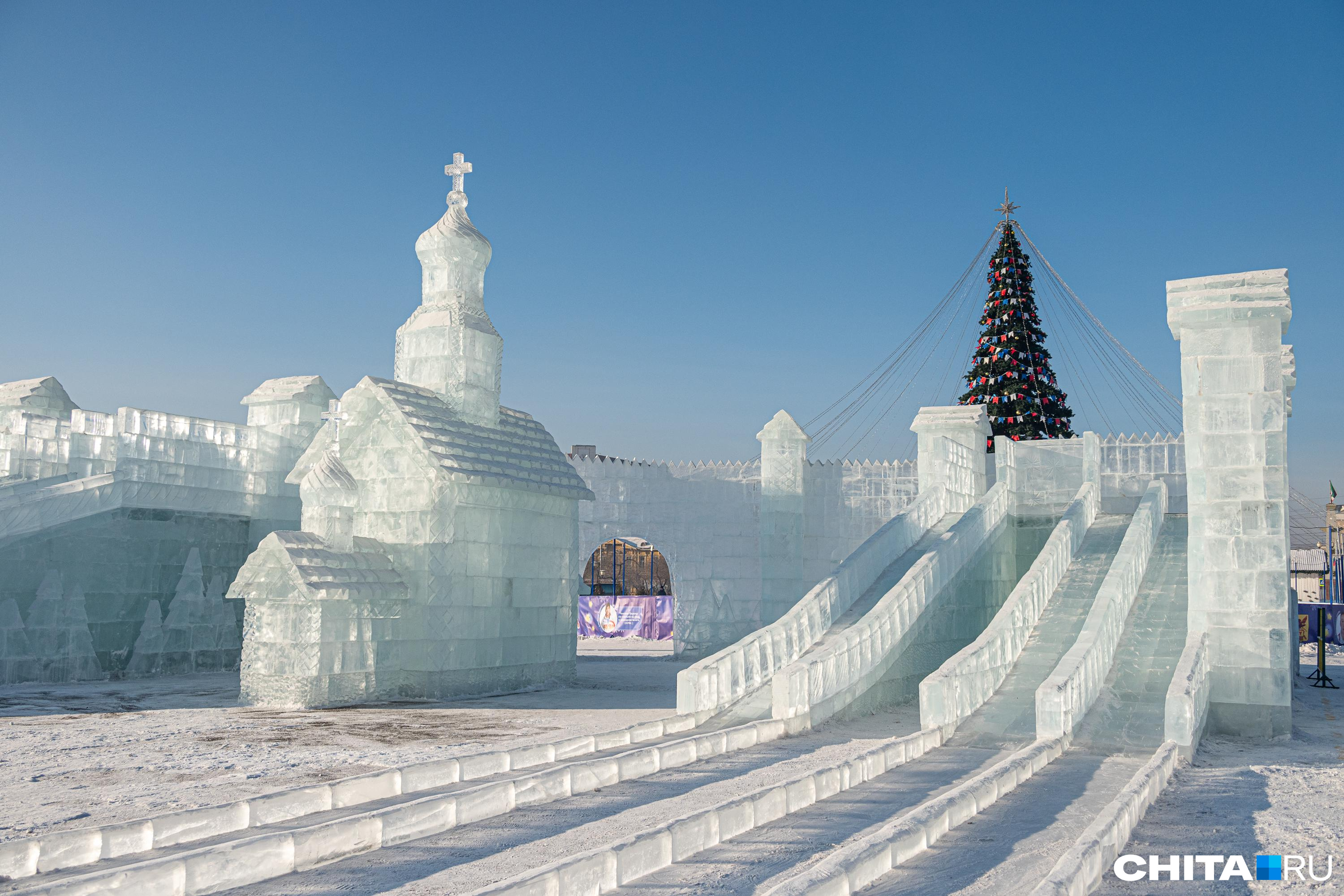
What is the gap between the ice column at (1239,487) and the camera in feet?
36.8

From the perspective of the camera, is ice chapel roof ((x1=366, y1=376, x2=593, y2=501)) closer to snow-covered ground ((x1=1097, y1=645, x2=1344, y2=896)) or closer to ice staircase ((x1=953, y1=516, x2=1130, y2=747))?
ice staircase ((x1=953, y1=516, x2=1130, y2=747))

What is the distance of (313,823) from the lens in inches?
246

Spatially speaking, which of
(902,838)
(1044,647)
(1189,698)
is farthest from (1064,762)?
(902,838)

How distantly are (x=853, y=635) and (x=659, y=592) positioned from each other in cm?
4707

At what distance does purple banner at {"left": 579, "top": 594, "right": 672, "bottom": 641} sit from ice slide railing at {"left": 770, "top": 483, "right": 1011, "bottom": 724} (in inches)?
737

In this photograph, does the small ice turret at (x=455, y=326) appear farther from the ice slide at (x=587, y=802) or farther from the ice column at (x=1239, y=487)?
the ice column at (x=1239, y=487)

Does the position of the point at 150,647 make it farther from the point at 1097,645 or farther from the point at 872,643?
the point at 1097,645

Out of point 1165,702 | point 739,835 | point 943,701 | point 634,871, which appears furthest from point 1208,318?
point 634,871

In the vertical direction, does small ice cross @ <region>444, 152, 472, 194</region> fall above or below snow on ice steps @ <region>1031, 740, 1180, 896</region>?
above

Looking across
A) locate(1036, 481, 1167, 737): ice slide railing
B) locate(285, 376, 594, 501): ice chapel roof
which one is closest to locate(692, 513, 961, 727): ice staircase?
locate(1036, 481, 1167, 737): ice slide railing

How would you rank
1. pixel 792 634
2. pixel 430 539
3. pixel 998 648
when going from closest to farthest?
pixel 998 648, pixel 792 634, pixel 430 539

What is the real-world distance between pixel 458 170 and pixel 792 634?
929cm

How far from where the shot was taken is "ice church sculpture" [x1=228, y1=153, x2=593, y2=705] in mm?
13172

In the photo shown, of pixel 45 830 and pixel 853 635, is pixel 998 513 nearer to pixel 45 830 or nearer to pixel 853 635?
pixel 853 635
